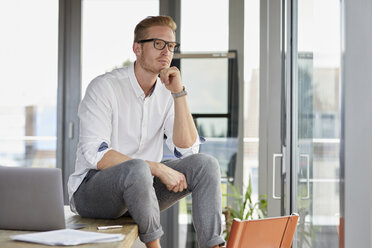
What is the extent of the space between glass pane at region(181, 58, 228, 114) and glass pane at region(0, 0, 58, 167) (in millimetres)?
1001

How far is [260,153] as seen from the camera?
396 cm

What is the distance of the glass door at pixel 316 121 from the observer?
185cm

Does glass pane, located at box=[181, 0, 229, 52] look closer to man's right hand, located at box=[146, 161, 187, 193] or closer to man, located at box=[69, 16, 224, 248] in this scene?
man, located at box=[69, 16, 224, 248]

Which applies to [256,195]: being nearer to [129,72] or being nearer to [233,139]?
[233,139]

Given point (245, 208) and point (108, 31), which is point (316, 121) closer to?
point (245, 208)

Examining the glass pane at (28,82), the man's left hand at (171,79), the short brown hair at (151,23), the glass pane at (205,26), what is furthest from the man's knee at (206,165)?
the glass pane at (28,82)

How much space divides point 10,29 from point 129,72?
6.92ft

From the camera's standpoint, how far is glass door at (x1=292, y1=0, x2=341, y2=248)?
185 centimetres

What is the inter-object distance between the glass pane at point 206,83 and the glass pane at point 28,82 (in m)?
1.00

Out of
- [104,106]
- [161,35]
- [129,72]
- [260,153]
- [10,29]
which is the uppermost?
[10,29]

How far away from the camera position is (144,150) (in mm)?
2547

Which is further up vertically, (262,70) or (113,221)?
(262,70)

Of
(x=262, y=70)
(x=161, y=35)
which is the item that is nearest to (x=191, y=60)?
(x=262, y=70)

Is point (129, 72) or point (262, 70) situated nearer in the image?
point (129, 72)
